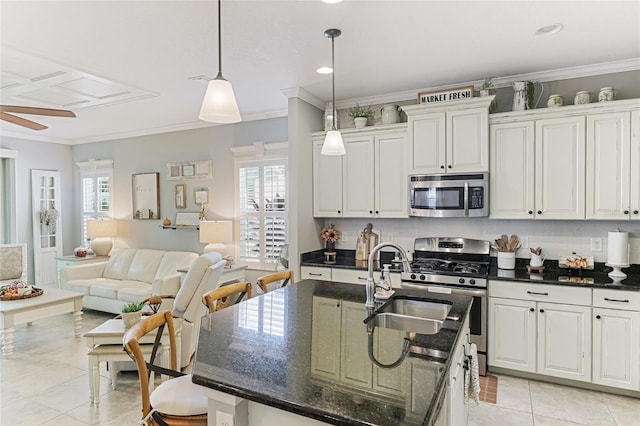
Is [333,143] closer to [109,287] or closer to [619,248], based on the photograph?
[619,248]

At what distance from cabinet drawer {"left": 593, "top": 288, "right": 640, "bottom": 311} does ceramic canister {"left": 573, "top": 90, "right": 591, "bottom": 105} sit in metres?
1.59

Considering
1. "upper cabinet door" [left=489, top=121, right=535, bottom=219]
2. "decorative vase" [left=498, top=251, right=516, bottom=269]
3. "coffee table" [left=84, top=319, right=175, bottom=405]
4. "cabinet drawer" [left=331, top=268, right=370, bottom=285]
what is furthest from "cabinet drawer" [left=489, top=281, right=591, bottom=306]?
"coffee table" [left=84, top=319, right=175, bottom=405]

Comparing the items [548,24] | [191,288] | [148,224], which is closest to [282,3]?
[548,24]

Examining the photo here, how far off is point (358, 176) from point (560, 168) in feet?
6.17

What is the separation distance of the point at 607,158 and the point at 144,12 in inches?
145

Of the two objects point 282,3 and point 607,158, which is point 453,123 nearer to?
point 607,158

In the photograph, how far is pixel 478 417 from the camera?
9.00 feet

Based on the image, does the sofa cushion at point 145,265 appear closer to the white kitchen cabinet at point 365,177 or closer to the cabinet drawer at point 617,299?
the white kitchen cabinet at point 365,177

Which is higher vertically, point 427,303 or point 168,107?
point 168,107

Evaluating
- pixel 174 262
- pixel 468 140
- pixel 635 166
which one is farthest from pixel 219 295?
pixel 635 166

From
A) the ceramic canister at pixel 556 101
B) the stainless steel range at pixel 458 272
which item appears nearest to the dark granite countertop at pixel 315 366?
the stainless steel range at pixel 458 272

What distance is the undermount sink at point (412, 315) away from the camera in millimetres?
2113

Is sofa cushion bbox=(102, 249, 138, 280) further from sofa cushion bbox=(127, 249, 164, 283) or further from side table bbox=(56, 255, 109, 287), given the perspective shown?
side table bbox=(56, 255, 109, 287)

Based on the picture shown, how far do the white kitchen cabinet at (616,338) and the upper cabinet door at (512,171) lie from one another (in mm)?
903
